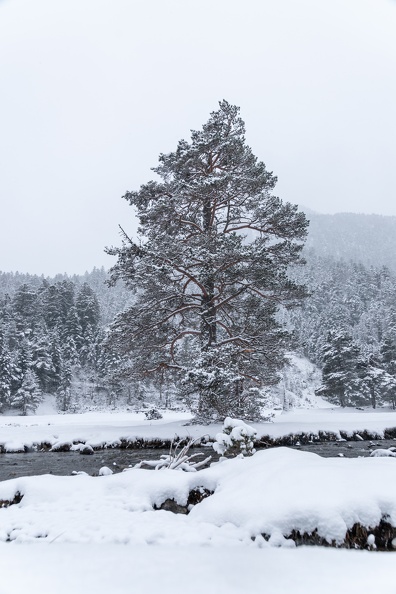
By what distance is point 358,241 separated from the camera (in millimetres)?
173250

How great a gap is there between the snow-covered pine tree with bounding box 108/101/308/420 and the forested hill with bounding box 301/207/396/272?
→ 5333 inches

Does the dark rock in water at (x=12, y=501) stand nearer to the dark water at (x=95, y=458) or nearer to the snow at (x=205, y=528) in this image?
the snow at (x=205, y=528)

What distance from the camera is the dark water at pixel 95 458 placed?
9234 mm

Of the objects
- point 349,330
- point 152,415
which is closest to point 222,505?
point 152,415

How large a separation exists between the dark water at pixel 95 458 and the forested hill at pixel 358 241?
454 feet

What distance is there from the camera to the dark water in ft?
30.3

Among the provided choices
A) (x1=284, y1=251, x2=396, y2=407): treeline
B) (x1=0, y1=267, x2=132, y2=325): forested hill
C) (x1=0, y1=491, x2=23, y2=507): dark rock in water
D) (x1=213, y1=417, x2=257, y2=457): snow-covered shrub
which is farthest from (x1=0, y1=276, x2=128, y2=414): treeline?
(x1=0, y1=491, x2=23, y2=507): dark rock in water

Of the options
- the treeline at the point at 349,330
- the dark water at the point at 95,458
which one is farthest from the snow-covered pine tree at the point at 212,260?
the dark water at the point at 95,458

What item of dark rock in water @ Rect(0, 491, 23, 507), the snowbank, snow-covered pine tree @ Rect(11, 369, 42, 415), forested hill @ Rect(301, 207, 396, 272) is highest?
forested hill @ Rect(301, 207, 396, 272)

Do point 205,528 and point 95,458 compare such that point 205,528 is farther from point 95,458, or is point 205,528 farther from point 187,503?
point 95,458

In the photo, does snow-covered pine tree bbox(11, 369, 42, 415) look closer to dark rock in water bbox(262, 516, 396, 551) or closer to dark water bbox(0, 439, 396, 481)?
dark water bbox(0, 439, 396, 481)

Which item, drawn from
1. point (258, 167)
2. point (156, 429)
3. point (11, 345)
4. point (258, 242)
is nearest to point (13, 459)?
point (156, 429)

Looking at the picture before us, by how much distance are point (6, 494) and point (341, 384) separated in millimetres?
40990

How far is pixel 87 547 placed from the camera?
3.59 metres
